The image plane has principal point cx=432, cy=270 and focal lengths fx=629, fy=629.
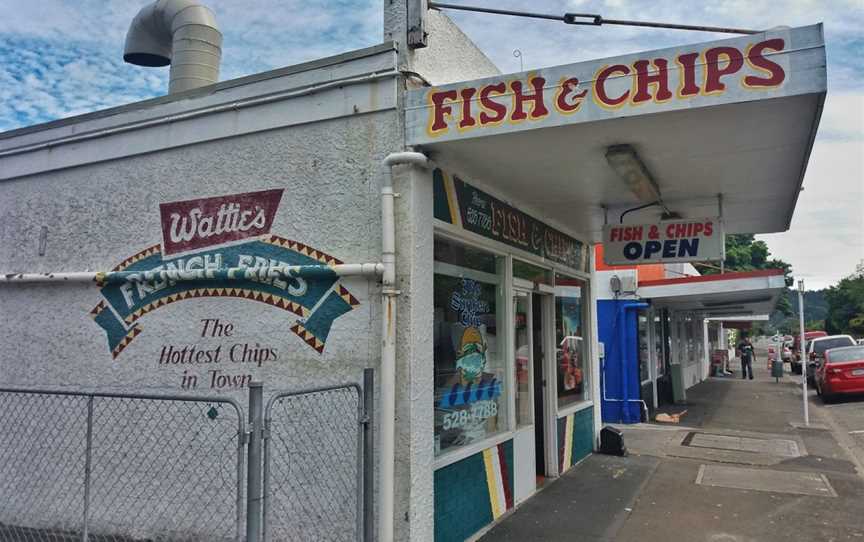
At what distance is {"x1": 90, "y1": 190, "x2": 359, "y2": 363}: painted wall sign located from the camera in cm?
483

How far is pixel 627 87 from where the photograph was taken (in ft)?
13.5

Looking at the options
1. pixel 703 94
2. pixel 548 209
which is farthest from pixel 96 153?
pixel 703 94

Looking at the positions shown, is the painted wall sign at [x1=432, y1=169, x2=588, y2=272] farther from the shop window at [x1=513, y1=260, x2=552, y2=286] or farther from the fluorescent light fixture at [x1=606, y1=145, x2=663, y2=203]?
the fluorescent light fixture at [x1=606, y1=145, x2=663, y2=203]

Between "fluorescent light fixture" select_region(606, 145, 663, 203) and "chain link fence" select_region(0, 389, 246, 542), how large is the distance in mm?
3510

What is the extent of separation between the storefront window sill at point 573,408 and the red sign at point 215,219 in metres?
4.61

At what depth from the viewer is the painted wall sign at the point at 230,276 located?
190 inches

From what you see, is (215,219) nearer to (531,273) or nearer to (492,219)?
(492,219)

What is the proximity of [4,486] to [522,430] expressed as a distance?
512cm

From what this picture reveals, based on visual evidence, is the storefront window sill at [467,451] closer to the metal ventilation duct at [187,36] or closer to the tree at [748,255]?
the metal ventilation duct at [187,36]

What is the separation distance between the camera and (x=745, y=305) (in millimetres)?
17453

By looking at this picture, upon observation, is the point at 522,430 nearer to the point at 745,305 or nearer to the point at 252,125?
the point at 252,125

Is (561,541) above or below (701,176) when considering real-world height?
below

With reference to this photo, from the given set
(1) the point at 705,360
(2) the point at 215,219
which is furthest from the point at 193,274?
(1) the point at 705,360

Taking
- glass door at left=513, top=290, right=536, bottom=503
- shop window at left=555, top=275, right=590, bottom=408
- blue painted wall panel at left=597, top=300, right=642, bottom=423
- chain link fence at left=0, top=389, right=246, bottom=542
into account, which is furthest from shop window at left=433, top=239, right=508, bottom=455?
blue painted wall panel at left=597, top=300, right=642, bottom=423
